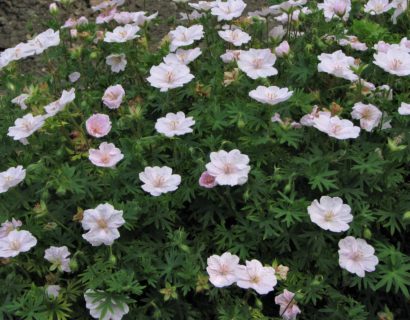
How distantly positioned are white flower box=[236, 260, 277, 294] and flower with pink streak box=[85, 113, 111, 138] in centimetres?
84

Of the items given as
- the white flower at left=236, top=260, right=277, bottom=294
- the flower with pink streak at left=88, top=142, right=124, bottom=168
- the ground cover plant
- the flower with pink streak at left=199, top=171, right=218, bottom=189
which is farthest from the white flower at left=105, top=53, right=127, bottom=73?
the white flower at left=236, top=260, right=277, bottom=294

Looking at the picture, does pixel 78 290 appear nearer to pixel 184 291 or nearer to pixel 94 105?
pixel 184 291

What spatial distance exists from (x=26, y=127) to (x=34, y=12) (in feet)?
9.63

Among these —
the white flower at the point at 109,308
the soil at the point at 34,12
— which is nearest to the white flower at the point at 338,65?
the white flower at the point at 109,308

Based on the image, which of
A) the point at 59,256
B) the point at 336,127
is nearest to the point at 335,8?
the point at 336,127

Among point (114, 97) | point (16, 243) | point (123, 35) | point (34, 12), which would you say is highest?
point (123, 35)

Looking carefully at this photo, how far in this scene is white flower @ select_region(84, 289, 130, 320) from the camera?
7.31 ft

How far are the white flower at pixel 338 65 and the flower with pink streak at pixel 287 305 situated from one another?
0.97 meters

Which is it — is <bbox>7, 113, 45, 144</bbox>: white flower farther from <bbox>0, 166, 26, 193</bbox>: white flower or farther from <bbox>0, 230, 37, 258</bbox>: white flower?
<bbox>0, 230, 37, 258</bbox>: white flower

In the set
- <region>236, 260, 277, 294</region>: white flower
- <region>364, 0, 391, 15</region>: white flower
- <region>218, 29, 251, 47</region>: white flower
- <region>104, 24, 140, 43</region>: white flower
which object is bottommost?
<region>236, 260, 277, 294</region>: white flower

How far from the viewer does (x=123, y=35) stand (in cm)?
307

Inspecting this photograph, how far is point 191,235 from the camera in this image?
262 cm

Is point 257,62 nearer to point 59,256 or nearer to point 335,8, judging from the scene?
point 335,8

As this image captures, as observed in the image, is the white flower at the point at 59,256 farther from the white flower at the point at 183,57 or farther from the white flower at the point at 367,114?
the white flower at the point at 367,114
